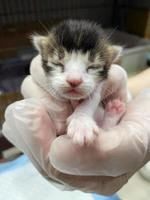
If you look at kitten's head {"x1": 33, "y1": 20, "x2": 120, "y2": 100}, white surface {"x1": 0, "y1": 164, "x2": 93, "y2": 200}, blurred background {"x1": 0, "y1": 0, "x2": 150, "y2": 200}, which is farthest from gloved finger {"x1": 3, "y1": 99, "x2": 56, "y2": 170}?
blurred background {"x1": 0, "y1": 0, "x2": 150, "y2": 200}

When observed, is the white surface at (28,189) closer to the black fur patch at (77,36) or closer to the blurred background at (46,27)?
the blurred background at (46,27)

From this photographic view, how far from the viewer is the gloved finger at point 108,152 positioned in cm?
55

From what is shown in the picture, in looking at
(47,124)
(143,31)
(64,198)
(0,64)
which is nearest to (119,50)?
(47,124)

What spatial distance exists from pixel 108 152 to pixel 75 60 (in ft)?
0.67

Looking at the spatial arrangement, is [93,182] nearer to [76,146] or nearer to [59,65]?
[76,146]

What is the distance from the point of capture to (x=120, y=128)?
2.00 ft

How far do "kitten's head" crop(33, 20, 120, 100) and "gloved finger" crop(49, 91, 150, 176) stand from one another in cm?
11

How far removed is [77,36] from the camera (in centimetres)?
53

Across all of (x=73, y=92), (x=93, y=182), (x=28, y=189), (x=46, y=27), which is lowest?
(x=28, y=189)

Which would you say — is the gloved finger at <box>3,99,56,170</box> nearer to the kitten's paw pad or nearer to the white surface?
the kitten's paw pad

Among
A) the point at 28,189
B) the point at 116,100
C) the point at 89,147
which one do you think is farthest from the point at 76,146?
the point at 28,189

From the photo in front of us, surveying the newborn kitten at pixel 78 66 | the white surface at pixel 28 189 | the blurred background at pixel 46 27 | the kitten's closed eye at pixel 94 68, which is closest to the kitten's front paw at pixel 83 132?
the newborn kitten at pixel 78 66

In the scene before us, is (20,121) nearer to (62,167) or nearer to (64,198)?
(62,167)

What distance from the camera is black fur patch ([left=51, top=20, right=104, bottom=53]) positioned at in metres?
0.53
